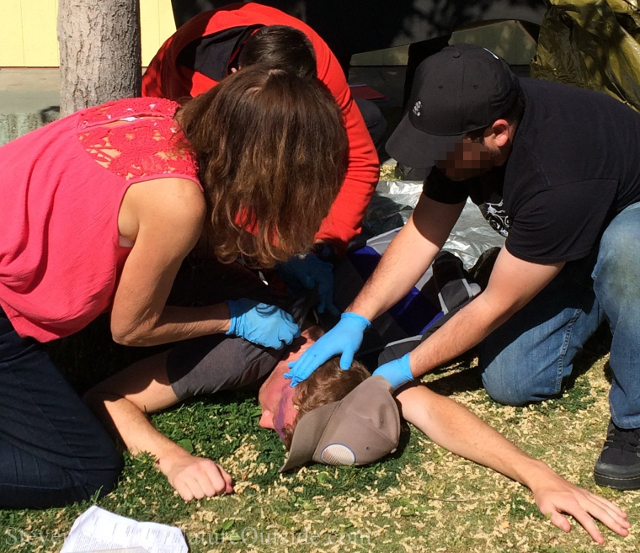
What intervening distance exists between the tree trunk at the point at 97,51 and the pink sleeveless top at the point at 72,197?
3.71 ft

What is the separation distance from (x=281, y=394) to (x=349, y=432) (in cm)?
33

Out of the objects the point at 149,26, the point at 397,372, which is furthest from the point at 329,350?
the point at 149,26

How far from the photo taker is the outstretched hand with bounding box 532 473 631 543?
2357 mm

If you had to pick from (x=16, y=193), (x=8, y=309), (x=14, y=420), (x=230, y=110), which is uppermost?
(x=230, y=110)

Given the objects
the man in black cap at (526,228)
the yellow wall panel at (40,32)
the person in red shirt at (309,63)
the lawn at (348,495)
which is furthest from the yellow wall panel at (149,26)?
the man in black cap at (526,228)

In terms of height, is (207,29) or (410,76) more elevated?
(207,29)

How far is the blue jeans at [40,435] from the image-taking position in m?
→ 2.27

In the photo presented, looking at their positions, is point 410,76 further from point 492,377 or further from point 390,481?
point 390,481

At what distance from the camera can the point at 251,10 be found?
135 inches

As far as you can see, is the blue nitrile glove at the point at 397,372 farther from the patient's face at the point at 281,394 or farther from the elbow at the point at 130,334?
the elbow at the point at 130,334

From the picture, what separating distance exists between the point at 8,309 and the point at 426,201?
59.4 inches

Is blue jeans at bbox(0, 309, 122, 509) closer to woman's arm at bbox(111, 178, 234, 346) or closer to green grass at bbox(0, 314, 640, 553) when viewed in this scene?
green grass at bbox(0, 314, 640, 553)

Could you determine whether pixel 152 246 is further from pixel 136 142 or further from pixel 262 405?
pixel 262 405

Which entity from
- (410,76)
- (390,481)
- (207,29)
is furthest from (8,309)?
(410,76)
